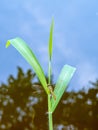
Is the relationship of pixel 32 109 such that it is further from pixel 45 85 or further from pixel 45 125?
pixel 45 85

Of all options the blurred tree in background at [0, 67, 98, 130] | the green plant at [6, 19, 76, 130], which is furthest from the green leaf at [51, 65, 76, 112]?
the blurred tree in background at [0, 67, 98, 130]

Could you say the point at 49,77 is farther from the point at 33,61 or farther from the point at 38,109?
the point at 38,109

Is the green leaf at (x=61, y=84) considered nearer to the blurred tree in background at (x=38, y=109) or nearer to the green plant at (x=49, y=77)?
the green plant at (x=49, y=77)

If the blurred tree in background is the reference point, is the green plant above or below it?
below

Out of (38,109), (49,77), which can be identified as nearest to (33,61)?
(49,77)

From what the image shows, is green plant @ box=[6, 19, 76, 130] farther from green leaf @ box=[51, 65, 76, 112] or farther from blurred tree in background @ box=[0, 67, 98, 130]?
blurred tree in background @ box=[0, 67, 98, 130]

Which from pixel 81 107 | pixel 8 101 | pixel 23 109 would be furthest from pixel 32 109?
pixel 81 107

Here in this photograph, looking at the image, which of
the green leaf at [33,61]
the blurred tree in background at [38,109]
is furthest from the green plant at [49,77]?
the blurred tree in background at [38,109]

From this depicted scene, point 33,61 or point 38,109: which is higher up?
point 38,109
